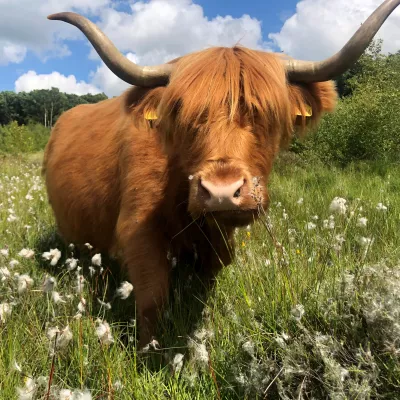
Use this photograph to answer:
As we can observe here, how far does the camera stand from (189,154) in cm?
273

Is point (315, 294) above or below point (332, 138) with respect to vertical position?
below

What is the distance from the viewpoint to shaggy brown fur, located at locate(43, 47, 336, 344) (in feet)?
8.15

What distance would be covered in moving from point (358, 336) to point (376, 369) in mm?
197

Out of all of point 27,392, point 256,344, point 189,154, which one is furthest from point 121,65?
point 27,392

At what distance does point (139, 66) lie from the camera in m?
3.14

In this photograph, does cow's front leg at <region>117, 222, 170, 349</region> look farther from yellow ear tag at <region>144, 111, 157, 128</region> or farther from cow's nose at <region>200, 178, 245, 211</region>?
cow's nose at <region>200, 178, 245, 211</region>

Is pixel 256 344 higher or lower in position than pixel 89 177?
lower

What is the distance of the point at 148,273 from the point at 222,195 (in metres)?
→ 1.19

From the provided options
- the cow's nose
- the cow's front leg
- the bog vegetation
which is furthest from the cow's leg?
the cow's nose

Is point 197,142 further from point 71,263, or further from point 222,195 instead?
point 71,263

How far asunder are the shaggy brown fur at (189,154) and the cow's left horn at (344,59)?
0.40 ft

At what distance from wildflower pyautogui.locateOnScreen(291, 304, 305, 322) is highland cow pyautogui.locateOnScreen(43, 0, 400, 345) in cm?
53

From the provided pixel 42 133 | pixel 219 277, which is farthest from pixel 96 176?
pixel 42 133

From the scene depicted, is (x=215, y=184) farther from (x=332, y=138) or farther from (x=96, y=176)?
(x=332, y=138)
